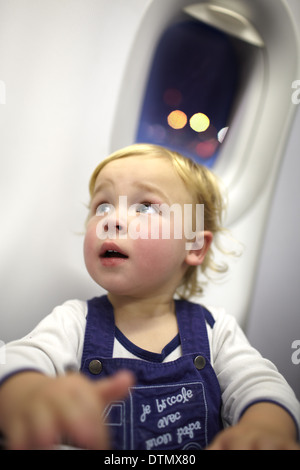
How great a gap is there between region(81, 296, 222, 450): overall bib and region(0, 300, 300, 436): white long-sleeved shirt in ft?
0.06

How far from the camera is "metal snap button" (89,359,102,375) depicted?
575 mm

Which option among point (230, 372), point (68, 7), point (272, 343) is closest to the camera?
point (230, 372)

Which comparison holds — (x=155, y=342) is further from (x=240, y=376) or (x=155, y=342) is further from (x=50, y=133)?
(x=50, y=133)

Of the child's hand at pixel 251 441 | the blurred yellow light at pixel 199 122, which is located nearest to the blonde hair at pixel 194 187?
the blurred yellow light at pixel 199 122

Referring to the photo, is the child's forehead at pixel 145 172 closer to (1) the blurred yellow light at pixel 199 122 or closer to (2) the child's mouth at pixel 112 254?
(2) the child's mouth at pixel 112 254

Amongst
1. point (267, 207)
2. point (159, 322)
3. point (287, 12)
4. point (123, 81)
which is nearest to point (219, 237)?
point (267, 207)

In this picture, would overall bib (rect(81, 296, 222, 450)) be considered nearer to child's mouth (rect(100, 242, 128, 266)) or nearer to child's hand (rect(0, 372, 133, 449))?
child's mouth (rect(100, 242, 128, 266))

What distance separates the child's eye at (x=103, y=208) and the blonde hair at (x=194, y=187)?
0.12 m

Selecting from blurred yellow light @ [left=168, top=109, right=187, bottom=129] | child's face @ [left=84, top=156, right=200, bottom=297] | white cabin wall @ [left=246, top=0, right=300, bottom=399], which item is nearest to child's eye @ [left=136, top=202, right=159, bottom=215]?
child's face @ [left=84, top=156, right=200, bottom=297]

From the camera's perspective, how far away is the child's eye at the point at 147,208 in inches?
26.1

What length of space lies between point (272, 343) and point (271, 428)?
1.10 feet

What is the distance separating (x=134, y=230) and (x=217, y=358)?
288 mm
